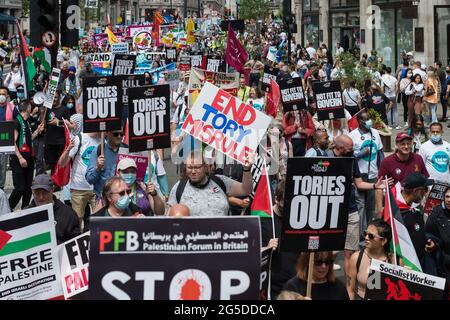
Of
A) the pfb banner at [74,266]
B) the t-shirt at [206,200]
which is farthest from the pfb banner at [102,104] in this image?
the pfb banner at [74,266]

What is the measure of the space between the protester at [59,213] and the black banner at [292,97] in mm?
6890

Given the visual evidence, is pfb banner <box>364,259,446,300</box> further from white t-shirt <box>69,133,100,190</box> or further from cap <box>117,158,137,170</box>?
white t-shirt <box>69,133,100,190</box>

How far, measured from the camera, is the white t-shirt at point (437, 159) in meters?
11.0

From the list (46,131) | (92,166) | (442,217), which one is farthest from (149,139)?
(46,131)

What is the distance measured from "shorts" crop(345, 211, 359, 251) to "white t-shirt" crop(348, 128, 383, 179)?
1.51 meters

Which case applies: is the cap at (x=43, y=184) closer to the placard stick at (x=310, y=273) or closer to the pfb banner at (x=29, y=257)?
the pfb banner at (x=29, y=257)

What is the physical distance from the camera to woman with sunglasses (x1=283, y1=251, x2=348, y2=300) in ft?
19.6

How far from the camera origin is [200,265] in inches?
185

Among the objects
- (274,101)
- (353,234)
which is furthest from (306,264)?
(274,101)

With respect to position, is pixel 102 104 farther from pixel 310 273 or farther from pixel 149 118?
pixel 310 273

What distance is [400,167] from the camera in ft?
32.6

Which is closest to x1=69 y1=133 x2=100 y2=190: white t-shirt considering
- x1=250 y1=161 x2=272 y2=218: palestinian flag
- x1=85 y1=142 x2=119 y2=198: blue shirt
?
x1=85 y1=142 x2=119 y2=198: blue shirt
